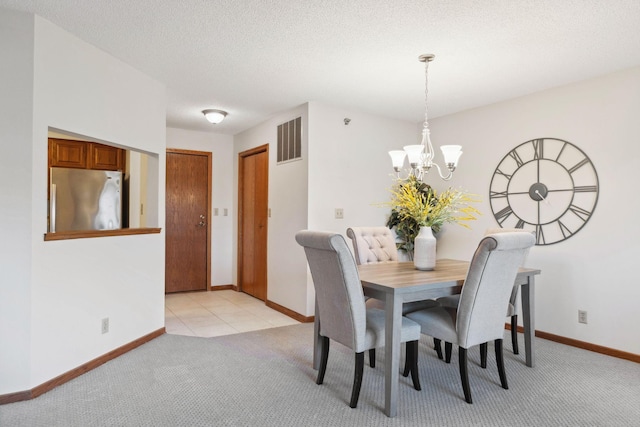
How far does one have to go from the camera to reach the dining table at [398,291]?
2236 mm

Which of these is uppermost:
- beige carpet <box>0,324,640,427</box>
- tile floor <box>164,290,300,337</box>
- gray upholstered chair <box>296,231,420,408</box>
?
gray upholstered chair <box>296,231,420,408</box>

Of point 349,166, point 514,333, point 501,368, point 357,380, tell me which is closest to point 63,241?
point 357,380

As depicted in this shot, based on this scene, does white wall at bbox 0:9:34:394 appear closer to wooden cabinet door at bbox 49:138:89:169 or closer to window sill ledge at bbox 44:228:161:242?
window sill ledge at bbox 44:228:161:242

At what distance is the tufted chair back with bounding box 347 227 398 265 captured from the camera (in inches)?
133

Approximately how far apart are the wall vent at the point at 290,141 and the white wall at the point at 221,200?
147 cm

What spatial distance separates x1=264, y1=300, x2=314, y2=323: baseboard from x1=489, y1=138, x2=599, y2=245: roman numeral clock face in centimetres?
220

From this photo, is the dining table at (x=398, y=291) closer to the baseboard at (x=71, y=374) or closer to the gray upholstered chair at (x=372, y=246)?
the gray upholstered chair at (x=372, y=246)

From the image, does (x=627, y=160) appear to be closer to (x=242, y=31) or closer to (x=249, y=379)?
(x=242, y=31)

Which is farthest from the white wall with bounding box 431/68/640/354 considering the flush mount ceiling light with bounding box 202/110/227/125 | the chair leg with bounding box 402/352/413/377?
the flush mount ceiling light with bounding box 202/110/227/125

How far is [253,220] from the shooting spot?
5.41 meters

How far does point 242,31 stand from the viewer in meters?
2.59

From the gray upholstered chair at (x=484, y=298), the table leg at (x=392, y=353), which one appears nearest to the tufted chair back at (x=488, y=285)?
the gray upholstered chair at (x=484, y=298)

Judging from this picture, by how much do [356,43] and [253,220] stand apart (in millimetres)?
3150

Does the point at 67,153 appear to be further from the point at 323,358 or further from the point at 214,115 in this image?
the point at 323,358
